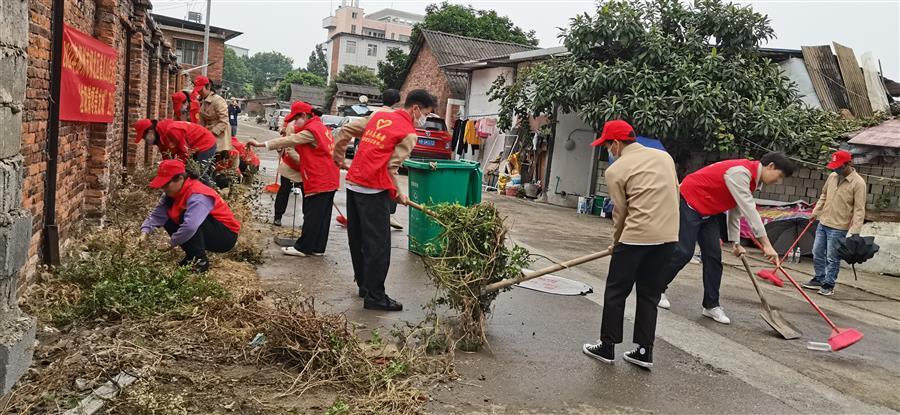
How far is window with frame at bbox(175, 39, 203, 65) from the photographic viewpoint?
42156 mm

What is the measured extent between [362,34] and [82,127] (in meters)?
97.5

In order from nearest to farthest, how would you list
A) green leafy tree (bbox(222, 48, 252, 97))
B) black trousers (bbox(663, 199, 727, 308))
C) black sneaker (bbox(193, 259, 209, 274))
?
1. black sneaker (bbox(193, 259, 209, 274))
2. black trousers (bbox(663, 199, 727, 308))
3. green leafy tree (bbox(222, 48, 252, 97))

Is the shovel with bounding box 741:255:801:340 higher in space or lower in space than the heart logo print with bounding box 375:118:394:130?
lower

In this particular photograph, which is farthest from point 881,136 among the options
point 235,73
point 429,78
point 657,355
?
point 235,73

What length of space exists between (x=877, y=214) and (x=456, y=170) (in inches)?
293

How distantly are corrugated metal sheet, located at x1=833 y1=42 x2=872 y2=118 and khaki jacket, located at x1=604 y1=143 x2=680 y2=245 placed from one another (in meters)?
10.6

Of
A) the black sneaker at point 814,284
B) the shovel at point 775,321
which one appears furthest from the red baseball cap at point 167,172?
the black sneaker at point 814,284

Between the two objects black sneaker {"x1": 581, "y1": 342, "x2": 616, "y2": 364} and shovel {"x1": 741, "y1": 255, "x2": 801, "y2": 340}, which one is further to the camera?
shovel {"x1": 741, "y1": 255, "x2": 801, "y2": 340}

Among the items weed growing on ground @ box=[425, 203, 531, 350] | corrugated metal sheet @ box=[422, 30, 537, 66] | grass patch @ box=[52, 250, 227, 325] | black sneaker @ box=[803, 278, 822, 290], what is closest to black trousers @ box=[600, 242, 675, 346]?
weed growing on ground @ box=[425, 203, 531, 350]

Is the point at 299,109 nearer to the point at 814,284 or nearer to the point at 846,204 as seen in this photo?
the point at 846,204

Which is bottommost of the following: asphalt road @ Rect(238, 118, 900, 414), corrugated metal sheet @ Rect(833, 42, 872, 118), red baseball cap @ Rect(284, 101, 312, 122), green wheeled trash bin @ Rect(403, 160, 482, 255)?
asphalt road @ Rect(238, 118, 900, 414)

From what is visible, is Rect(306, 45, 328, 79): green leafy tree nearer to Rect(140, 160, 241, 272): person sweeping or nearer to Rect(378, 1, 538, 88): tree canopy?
Rect(378, 1, 538, 88): tree canopy

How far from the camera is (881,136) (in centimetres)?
1164

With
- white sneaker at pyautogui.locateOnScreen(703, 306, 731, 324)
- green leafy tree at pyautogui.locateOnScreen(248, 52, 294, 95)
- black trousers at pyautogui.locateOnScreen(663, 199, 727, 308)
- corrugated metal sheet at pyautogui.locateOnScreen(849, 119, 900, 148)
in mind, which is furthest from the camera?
green leafy tree at pyautogui.locateOnScreen(248, 52, 294, 95)
